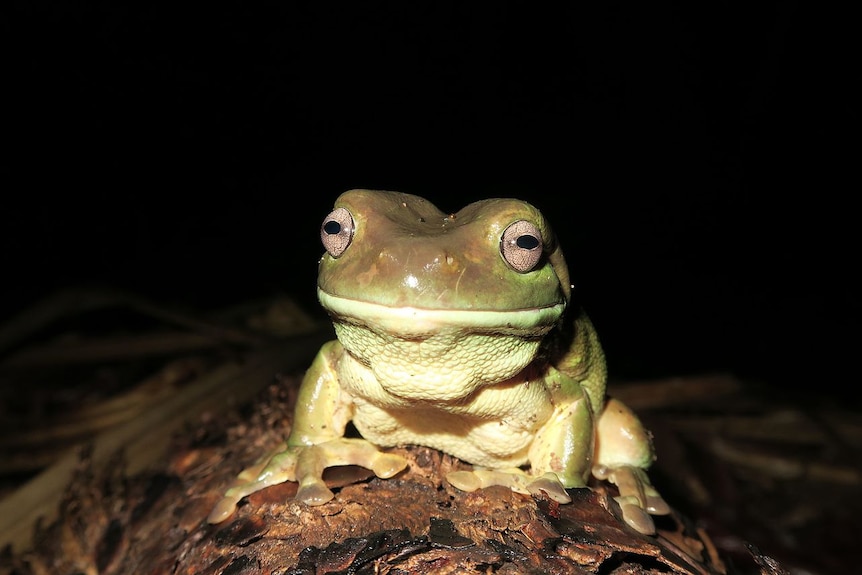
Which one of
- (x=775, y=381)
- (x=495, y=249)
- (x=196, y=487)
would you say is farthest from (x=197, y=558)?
(x=775, y=381)

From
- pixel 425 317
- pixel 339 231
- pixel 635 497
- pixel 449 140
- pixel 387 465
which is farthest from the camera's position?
pixel 449 140

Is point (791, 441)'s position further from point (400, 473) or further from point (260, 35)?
point (260, 35)

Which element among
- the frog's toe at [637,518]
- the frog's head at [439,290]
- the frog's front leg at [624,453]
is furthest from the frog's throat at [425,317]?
the frog's front leg at [624,453]

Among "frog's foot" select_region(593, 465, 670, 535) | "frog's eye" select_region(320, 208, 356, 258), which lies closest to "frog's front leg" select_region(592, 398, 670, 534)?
"frog's foot" select_region(593, 465, 670, 535)

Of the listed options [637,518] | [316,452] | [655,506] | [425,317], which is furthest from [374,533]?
[655,506]

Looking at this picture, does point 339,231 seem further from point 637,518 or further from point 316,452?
point 637,518

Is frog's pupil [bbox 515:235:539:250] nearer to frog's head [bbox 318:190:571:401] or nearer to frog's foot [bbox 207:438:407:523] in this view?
frog's head [bbox 318:190:571:401]
